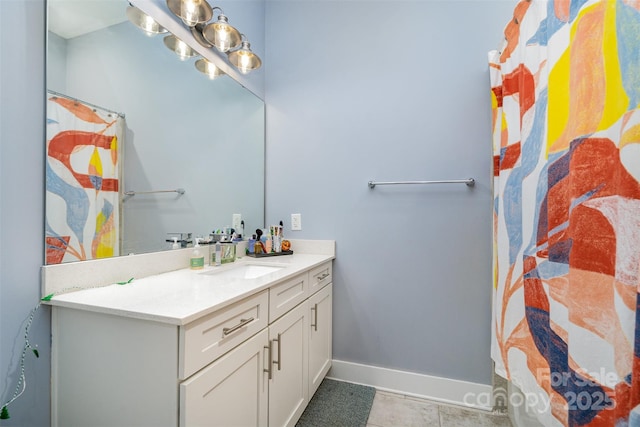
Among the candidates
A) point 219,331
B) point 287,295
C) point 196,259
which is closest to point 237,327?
point 219,331

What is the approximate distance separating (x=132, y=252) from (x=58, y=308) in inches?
12.0

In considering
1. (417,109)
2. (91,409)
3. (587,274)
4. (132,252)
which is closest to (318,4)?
(417,109)

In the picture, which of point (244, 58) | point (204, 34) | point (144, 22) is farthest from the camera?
point (244, 58)

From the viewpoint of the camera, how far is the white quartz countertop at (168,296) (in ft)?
2.39

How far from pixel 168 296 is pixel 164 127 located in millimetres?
839

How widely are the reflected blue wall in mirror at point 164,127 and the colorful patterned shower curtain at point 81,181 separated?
43 mm

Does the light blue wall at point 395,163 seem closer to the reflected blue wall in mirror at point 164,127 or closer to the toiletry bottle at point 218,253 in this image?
the reflected blue wall in mirror at point 164,127

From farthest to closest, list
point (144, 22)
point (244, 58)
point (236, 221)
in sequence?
1. point (236, 221)
2. point (244, 58)
3. point (144, 22)

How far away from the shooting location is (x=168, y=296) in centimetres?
87

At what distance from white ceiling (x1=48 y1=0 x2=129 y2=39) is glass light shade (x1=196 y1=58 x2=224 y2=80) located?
41 centimetres

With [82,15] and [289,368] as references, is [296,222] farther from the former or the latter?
[82,15]

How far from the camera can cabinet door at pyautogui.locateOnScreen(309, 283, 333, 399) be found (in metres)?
1.49

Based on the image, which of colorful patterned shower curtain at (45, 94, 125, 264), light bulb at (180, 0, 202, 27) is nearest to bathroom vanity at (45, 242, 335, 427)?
colorful patterned shower curtain at (45, 94, 125, 264)

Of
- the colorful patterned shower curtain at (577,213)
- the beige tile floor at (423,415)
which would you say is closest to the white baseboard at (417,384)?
the beige tile floor at (423,415)
